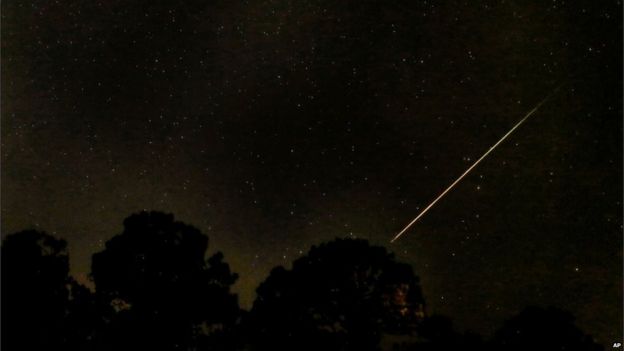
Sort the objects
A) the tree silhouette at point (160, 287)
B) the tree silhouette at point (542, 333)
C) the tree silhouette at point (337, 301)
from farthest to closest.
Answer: the tree silhouette at point (160, 287) < the tree silhouette at point (337, 301) < the tree silhouette at point (542, 333)

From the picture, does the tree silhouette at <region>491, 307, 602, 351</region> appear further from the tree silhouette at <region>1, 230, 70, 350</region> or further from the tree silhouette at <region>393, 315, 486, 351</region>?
the tree silhouette at <region>1, 230, 70, 350</region>

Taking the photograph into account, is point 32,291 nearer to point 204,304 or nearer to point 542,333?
point 204,304

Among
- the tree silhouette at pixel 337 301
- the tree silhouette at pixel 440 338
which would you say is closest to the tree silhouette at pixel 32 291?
the tree silhouette at pixel 337 301

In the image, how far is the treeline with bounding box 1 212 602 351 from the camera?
23.1ft

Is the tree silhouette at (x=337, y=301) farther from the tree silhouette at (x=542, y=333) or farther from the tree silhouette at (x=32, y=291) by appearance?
the tree silhouette at (x=32, y=291)

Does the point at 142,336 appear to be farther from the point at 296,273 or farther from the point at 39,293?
the point at 296,273

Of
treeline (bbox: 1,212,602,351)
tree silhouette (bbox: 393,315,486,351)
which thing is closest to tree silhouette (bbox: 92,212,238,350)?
treeline (bbox: 1,212,602,351)

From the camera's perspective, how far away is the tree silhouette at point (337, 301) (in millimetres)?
7133

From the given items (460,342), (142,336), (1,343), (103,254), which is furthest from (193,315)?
(460,342)

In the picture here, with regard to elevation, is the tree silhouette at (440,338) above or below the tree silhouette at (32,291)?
below

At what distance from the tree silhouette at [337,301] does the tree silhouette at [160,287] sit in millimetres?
482

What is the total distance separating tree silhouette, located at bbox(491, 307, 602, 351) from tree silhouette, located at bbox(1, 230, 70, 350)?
12.6 ft

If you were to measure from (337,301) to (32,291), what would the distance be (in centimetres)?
276

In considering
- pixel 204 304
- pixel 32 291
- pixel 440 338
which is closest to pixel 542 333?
pixel 440 338
